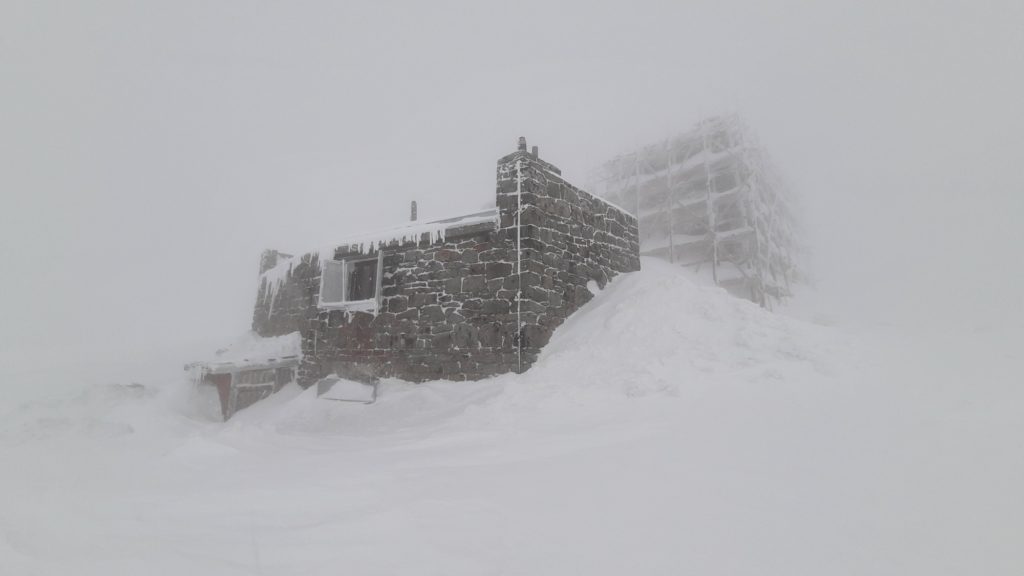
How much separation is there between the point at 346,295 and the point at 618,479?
7.88 metres

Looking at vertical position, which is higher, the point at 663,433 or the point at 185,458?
→ the point at 663,433

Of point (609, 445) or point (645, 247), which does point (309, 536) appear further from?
point (645, 247)

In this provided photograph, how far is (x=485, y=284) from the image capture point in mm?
7250

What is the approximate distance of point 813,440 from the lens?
3273 mm

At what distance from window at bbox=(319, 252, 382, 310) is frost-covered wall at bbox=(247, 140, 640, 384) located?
259 millimetres

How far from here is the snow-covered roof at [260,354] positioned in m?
9.02

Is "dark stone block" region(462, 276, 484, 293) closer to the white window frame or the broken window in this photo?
the white window frame

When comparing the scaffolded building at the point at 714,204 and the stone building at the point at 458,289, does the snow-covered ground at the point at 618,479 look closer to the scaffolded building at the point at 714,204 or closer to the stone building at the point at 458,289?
the stone building at the point at 458,289

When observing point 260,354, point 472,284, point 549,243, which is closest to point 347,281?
point 260,354

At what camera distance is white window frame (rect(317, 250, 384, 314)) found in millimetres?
8430

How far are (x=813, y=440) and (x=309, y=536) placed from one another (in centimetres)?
350

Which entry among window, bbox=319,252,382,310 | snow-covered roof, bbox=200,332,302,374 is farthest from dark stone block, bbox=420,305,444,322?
snow-covered roof, bbox=200,332,302,374

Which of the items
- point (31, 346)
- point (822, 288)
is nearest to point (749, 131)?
point (822, 288)

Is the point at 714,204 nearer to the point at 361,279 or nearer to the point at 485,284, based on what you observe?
the point at 485,284
